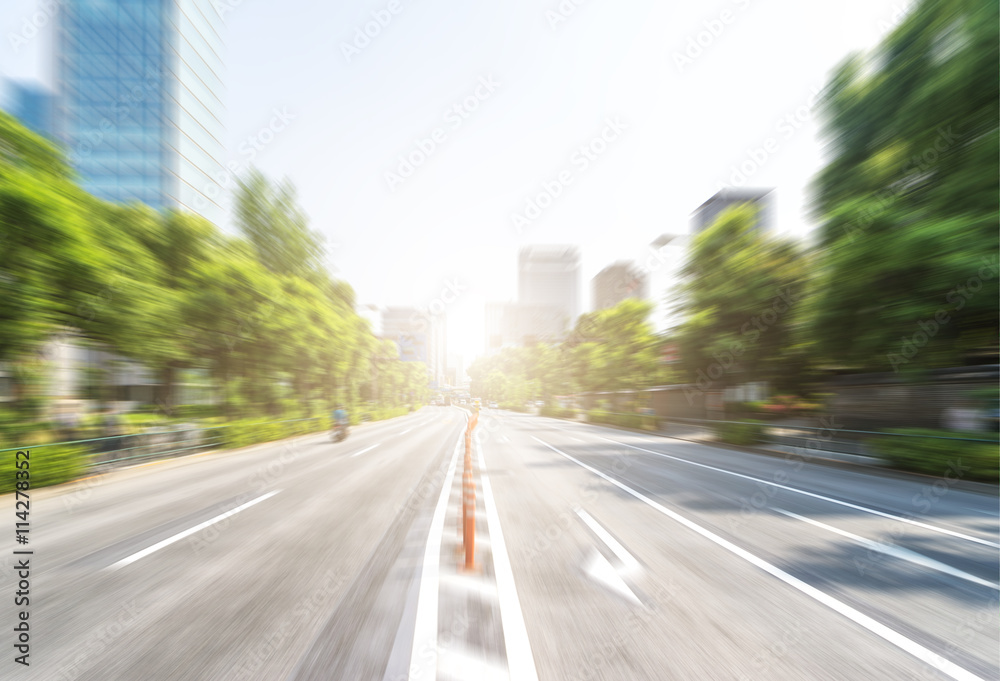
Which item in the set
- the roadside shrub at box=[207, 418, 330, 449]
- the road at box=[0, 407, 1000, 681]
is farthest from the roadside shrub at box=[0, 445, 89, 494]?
the roadside shrub at box=[207, 418, 330, 449]

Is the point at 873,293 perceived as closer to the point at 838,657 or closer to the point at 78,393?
the point at 838,657

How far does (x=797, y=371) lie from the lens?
2212 cm

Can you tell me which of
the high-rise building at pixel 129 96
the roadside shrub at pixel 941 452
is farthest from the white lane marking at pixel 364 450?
the high-rise building at pixel 129 96

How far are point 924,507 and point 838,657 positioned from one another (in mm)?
7119

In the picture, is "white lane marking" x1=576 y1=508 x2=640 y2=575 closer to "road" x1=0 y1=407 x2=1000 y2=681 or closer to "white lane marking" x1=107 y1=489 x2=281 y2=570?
"road" x1=0 y1=407 x2=1000 y2=681

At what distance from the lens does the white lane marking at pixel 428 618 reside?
2.89 m

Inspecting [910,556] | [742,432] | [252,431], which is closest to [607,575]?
[910,556]

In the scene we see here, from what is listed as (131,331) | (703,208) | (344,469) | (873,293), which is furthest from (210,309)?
(703,208)

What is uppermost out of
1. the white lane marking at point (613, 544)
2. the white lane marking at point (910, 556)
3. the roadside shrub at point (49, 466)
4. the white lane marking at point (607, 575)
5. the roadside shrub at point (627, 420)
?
the roadside shrub at point (49, 466)

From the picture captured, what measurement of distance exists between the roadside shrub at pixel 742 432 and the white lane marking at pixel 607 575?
1563 cm

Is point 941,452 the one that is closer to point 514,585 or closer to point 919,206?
point 919,206

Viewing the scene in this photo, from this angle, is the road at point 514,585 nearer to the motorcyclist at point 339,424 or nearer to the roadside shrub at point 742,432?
the roadside shrub at point 742,432

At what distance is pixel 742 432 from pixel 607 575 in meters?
16.7

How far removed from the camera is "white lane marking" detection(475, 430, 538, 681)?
2.89 meters
